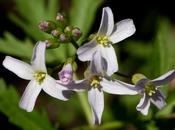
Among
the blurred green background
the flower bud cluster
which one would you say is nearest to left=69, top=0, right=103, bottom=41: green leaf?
the blurred green background

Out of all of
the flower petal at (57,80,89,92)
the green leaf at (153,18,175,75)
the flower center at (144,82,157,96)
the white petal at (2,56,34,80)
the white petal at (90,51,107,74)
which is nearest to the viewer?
the white petal at (90,51,107,74)

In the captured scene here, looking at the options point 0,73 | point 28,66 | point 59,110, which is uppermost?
point 28,66

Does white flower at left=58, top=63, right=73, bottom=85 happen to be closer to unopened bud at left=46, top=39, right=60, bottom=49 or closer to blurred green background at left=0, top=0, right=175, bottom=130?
unopened bud at left=46, top=39, right=60, bottom=49

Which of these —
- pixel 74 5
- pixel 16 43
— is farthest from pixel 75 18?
pixel 16 43

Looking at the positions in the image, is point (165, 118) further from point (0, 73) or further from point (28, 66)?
point (0, 73)

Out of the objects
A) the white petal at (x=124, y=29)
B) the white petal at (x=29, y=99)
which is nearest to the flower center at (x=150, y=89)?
the white petal at (x=124, y=29)

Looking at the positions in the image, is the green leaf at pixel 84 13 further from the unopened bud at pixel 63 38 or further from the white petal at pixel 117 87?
the white petal at pixel 117 87
